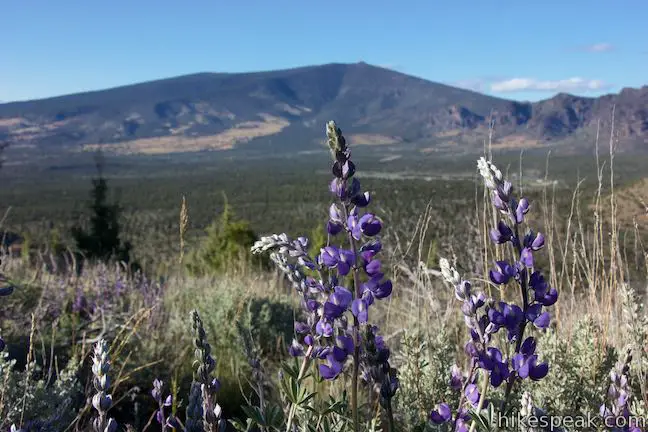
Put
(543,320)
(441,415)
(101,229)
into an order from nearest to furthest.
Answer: (543,320)
(441,415)
(101,229)

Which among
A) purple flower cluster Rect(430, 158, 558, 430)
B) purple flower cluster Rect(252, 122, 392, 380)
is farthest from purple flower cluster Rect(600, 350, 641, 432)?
purple flower cluster Rect(252, 122, 392, 380)

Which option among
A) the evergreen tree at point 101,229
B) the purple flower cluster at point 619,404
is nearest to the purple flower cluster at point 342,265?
the purple flower cluster at point 619,404

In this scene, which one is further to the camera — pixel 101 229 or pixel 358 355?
pixel 101 229

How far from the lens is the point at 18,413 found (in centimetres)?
186

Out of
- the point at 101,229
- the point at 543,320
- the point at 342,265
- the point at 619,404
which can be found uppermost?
the point at 342,265

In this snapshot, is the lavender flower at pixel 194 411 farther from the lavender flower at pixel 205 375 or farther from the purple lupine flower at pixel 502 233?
the purple lupine flower at pixel 502 233

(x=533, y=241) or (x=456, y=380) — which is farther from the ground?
(x=533, y=241)

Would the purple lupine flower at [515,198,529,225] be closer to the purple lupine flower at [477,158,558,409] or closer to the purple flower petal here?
the purple lupine flower at [477,158,558,409]

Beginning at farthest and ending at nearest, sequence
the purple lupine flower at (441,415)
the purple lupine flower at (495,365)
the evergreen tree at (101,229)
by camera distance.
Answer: the evergreen tree at (101,229) < the purple lupine flower at (441,415) < the purple lupine flower at (495,365)

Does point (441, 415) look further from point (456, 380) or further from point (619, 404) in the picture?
point (619, 404)

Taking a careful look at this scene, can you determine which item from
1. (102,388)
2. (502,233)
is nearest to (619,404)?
(502,233)

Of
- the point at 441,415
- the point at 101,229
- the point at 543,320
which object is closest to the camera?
the point at 543,320

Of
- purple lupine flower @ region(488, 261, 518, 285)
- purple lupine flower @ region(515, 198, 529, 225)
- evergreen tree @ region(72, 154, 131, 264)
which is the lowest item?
evergreen tree @ region(72, 154, 131, 264)

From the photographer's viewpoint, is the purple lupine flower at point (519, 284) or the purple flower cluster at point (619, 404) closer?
the purple lupine flower at point (519, 284)
